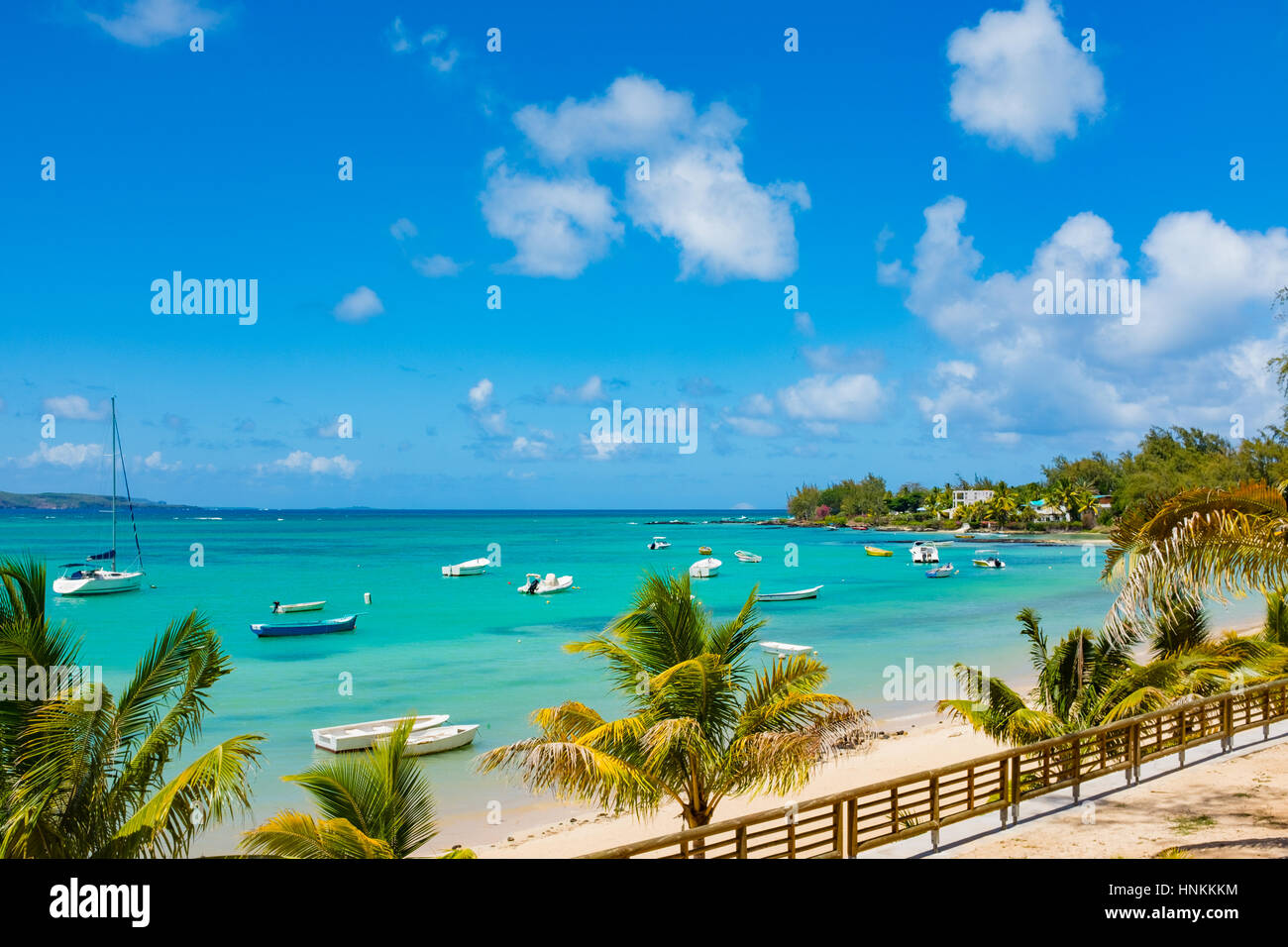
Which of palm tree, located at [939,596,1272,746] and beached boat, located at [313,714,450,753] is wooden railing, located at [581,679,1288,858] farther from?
beached boat, located at [313,714,450,753]

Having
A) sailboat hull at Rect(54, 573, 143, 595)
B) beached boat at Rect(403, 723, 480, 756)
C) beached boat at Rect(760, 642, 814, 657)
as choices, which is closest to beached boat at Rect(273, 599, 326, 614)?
sailboat hull at Rect(54, 573, 143, 595)

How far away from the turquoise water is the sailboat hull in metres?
0.94

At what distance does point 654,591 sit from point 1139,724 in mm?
6324

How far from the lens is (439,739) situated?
22672 millimetres

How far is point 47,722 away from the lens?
732 centimetres

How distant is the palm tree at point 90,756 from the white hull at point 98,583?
57644 millimetres

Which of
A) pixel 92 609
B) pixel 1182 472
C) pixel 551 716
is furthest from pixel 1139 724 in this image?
pixel 1182 472

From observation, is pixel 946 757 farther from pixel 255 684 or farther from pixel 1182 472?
pixel 1182 472

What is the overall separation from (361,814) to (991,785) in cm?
819

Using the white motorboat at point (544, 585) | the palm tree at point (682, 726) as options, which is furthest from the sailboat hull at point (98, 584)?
the palm tree at point (682, 726)

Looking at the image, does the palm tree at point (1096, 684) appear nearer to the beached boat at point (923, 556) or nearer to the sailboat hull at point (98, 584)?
the sailboat hull at point (98, 584)

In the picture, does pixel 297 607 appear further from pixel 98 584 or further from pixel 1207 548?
pixel 1207 548

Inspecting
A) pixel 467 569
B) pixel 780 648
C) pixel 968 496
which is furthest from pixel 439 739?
pixel 968 496
